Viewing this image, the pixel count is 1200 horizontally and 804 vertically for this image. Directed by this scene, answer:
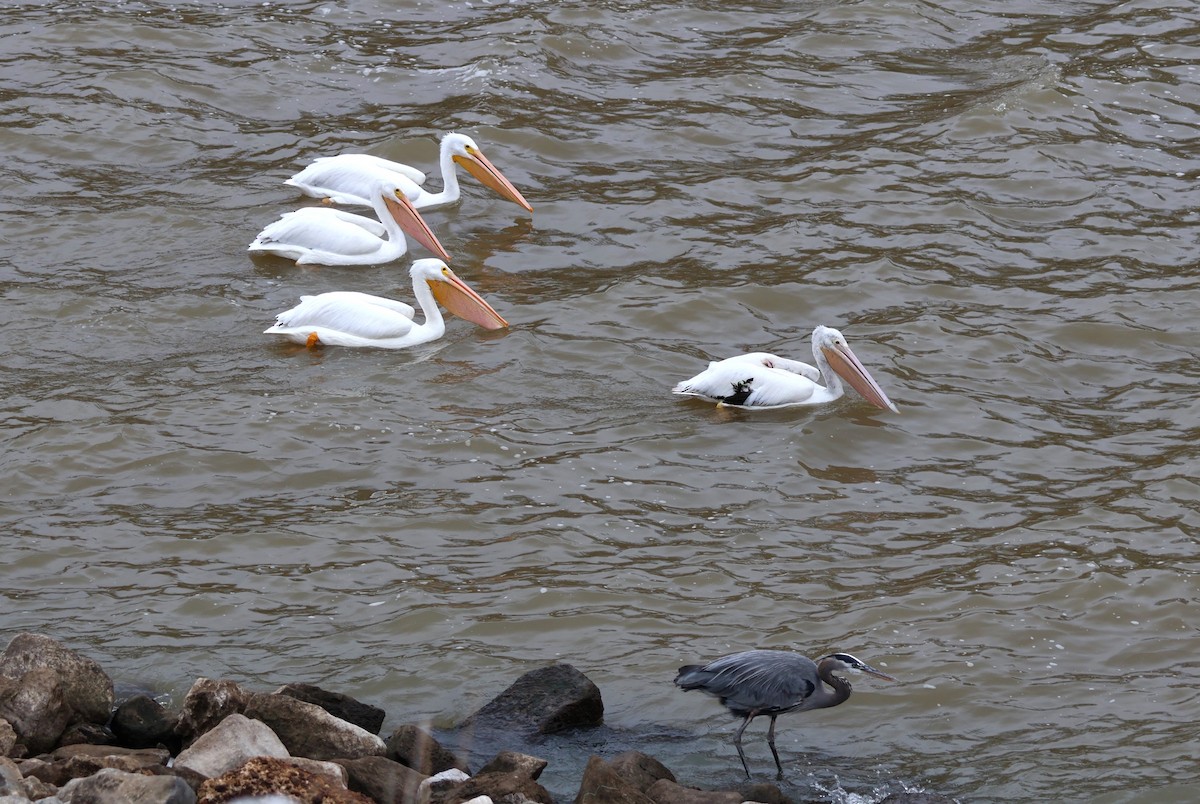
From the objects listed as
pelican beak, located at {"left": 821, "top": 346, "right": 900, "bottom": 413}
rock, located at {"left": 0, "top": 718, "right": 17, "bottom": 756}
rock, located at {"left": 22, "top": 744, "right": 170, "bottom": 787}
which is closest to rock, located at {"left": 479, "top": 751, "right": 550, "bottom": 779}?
rock, located at {"left": 22, "top": 744, "right": 170, "bottom": 787}

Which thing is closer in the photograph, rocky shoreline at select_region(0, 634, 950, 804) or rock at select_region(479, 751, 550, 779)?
rocky shoreline at select_region(0, 634, 950, 804)

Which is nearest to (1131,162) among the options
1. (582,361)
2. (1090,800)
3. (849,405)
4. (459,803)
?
(849,405)

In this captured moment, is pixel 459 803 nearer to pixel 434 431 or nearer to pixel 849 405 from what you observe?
pixel 434 431

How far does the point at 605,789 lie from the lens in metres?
4.96

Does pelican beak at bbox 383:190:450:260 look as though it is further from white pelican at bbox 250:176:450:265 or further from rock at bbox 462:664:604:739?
rock at bbox 462:664:604:739

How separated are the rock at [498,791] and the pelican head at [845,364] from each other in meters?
4.48

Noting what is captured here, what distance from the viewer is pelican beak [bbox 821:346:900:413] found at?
29.8 feet

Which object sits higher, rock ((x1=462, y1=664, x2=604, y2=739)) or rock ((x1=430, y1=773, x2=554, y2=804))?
rock ((x1=430, y1=773, x2=554, y2=804))

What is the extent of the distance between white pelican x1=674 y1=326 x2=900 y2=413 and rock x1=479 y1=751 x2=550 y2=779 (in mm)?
3845

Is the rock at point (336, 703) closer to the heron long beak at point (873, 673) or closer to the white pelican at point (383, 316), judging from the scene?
the heron long beak at point (873, 673)

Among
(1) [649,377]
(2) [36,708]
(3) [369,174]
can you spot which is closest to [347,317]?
(1) [649,377]

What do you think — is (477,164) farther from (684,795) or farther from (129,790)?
(129,790)

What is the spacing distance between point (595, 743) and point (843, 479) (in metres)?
2.83

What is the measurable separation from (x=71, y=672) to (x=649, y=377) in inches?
178
